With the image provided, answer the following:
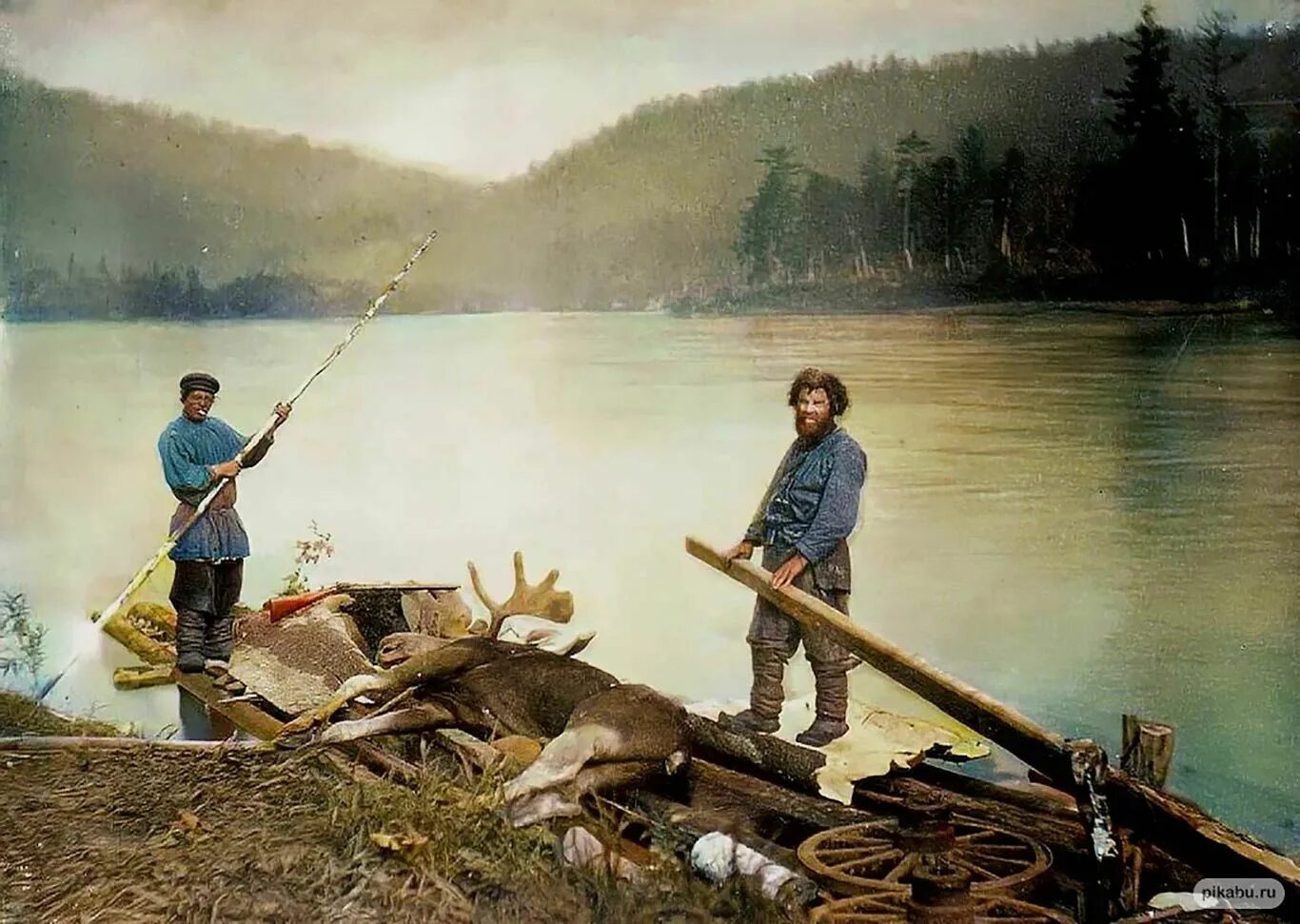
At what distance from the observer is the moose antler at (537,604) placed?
3.05m

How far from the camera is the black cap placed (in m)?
3.24

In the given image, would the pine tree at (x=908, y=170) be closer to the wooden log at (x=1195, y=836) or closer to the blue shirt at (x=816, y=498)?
the blue shirt at (x=816, y=498)

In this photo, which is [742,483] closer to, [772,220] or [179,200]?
[772,220]

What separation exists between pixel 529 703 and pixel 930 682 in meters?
0.93

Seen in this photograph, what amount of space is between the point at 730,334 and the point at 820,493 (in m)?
0.49

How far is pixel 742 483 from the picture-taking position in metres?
2.96

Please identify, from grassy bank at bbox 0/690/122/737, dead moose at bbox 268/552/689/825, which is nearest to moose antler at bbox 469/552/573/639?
dead moose at bbox 268/552/689/825

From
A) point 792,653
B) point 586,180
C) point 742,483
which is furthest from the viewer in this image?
point 586,180

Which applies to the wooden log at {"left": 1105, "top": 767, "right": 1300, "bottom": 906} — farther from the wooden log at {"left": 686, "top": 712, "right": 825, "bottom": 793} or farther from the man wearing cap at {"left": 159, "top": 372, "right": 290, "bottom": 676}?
the man wearing cap at {"left": 159, "top": 372, "right": 290, "bottom": 676}

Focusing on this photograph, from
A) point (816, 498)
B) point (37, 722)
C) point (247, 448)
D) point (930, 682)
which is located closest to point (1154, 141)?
point (816, 498)

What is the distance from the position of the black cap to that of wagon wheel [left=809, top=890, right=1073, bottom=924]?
6.37 ft

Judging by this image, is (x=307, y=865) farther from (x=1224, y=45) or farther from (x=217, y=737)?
(x=1224, y=45)
